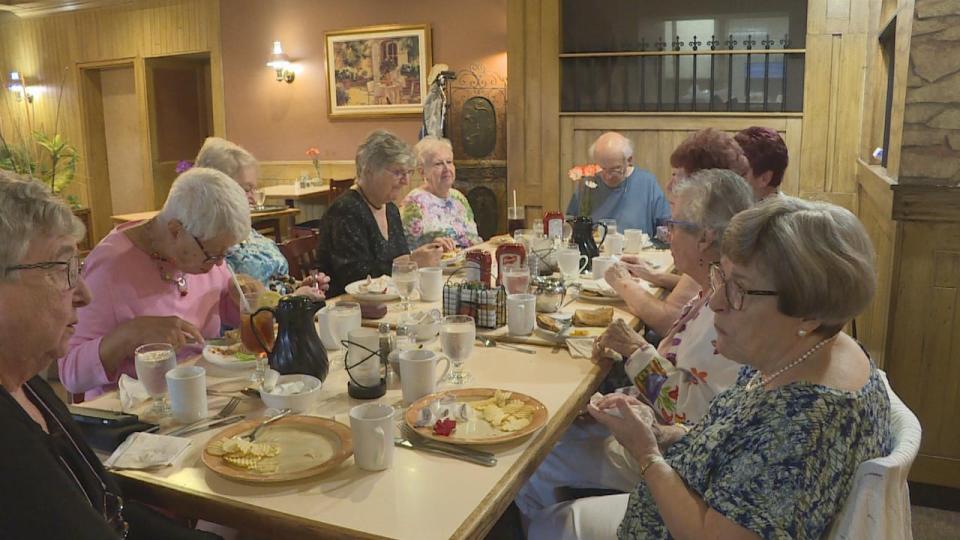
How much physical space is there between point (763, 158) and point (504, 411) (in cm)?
208

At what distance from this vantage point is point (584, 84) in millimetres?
6082

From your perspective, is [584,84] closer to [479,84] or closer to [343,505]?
[479,84]

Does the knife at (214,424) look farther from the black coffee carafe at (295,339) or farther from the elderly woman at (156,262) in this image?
the elderly woman at (156,262)

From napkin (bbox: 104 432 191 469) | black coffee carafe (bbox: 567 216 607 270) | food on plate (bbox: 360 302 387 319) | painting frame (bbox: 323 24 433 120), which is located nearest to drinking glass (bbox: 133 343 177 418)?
napkin (bbox: 104 432 191 469)

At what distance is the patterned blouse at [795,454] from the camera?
3.71 ft

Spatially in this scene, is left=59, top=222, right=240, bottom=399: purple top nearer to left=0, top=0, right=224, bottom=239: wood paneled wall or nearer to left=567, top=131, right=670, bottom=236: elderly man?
left=567, top=131, right=670, bottom=236: elderly man

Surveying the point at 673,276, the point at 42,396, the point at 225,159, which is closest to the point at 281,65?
the point at 225,159

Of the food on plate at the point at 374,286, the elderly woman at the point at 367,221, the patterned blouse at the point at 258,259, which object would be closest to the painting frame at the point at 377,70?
the elderly woman at the point at 367,221

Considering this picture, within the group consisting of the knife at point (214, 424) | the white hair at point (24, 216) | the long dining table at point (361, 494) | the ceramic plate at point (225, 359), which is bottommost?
the long dining table at point (361, 494)

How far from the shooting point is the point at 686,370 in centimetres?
188

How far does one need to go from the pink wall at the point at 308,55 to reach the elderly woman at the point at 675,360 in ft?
18.3

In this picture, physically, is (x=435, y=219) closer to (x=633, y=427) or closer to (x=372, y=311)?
(x=372, y=311)

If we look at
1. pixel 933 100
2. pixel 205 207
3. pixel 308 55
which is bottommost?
pixel 205 207

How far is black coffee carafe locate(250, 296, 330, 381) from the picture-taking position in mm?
1752
